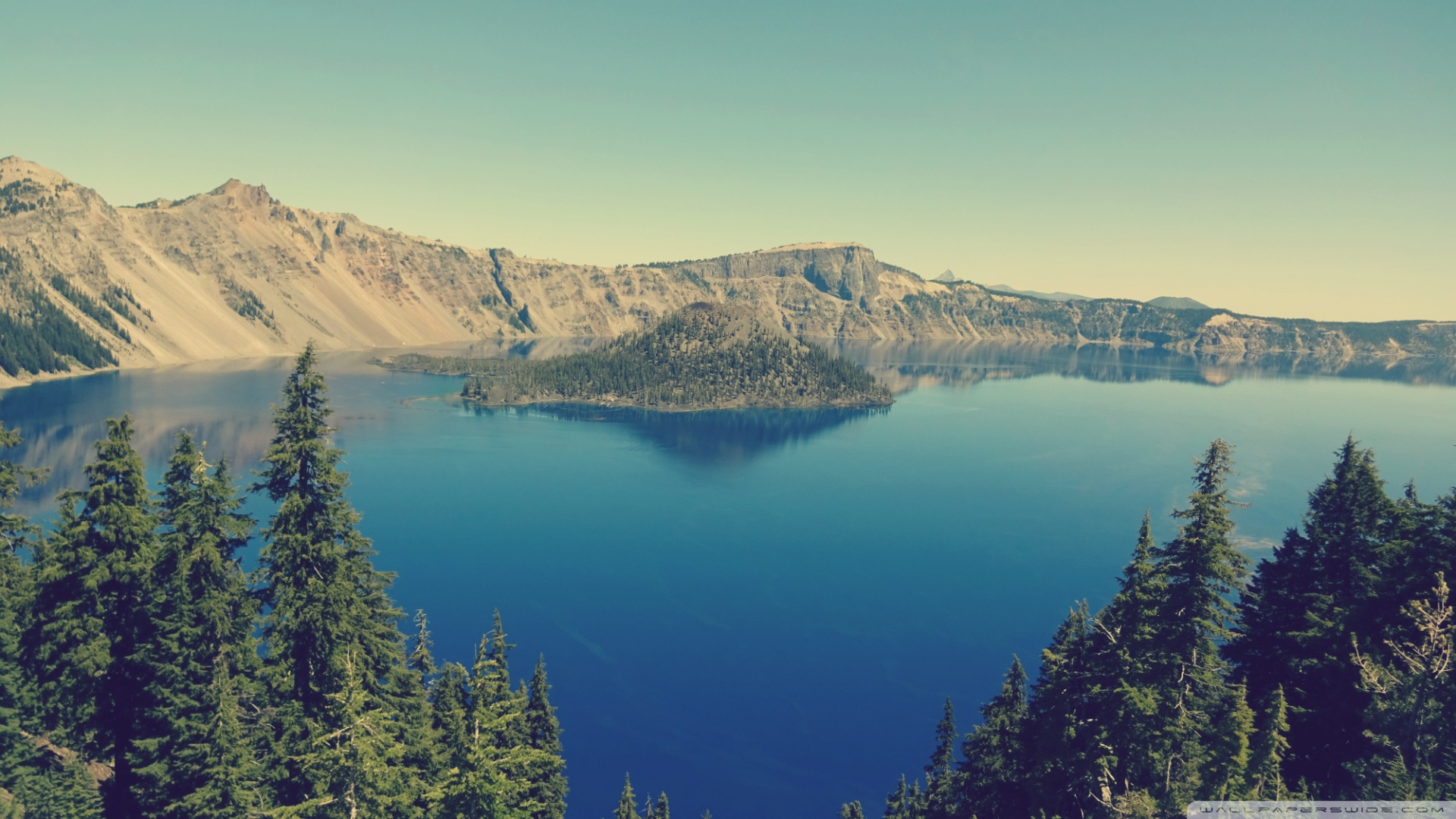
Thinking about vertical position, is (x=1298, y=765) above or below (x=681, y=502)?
above

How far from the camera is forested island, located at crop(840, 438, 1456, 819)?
86.3ft

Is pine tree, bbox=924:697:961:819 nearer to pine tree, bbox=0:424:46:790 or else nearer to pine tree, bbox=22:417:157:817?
pine tree, bbox=22:417:157:817

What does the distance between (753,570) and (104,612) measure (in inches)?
3637

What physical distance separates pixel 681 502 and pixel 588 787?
295 feet

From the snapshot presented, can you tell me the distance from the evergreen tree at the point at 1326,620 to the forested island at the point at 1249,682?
0.09m

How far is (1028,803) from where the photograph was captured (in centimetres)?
3741

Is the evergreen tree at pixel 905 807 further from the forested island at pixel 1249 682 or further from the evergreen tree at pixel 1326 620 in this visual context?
the evergreen tree at pixel 1326 620

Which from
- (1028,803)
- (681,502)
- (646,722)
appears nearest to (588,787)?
(646,722)

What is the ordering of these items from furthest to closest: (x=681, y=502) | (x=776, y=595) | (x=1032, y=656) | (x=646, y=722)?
(x=681, y=502) < (x=776, y=595) < (x=1032, y=656) < (x=646, y=722)

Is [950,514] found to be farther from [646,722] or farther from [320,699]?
[320,699]

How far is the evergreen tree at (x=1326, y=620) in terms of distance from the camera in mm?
35625

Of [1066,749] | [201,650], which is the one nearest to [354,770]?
[201,650]

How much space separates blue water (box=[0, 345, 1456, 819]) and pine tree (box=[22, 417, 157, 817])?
39.6 meters

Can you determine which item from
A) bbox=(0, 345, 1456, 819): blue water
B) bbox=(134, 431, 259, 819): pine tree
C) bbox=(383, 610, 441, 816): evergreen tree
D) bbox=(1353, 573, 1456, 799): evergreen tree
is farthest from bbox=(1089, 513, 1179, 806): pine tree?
bbox=(0, 345, 1456, 819): blue water
